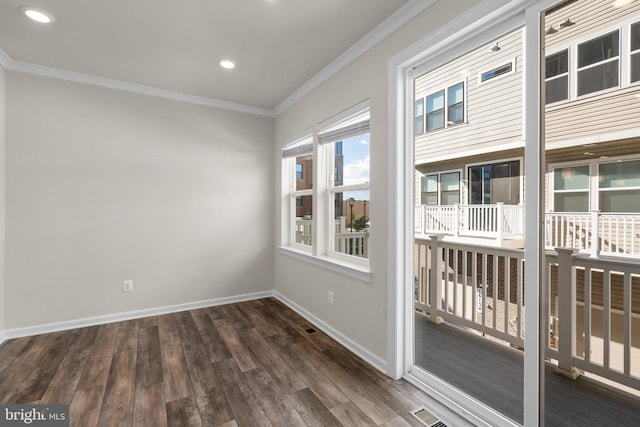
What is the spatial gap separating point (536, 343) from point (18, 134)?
4567 millimetres

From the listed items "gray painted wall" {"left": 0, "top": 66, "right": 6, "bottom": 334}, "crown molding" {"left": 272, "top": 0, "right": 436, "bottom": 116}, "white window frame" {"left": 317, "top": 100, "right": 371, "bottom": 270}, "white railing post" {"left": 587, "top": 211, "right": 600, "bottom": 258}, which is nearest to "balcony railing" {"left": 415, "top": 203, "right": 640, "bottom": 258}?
"white railing post" {"left": 587, "top": 211, "right": 600, "bottom": 258}

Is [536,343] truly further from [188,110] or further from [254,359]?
[188,110]

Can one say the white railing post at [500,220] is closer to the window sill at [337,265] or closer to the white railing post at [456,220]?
the white railing post at [456,220]

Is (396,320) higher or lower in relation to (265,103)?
lower

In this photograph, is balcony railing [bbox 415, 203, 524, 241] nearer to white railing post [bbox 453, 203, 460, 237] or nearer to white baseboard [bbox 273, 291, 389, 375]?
white railing post [bbox 453, 203, 460, 237]

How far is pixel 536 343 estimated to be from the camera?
1526 millimetres

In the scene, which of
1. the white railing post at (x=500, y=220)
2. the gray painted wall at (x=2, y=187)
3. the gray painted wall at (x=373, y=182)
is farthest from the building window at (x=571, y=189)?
the gray painted wall at (x=2, y=187)

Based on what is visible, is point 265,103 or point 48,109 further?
point 265,103

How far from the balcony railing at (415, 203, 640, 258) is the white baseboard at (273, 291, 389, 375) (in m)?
1.18

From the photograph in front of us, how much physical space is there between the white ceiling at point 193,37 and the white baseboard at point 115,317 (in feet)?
8.61

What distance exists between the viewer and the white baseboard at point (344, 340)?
2.39 metres

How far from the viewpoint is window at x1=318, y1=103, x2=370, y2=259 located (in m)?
2.78

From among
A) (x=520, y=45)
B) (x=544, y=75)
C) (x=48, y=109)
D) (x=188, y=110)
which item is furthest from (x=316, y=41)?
(x=48, y=109)

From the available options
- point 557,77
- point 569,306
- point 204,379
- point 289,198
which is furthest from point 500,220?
point 289,198
